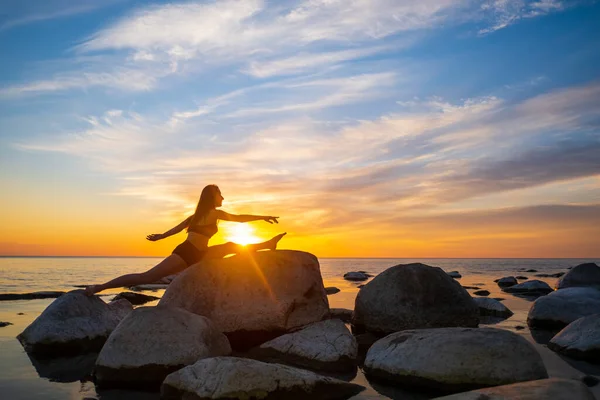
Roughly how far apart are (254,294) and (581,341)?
5418mm

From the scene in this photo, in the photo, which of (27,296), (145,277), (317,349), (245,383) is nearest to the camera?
(245,383)

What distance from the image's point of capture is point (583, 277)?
19.5 meters

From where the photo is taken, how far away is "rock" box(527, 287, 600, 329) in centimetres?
1058

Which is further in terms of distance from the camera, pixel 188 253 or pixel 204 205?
pixel 204 205

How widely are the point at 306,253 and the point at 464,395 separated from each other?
5564 mm

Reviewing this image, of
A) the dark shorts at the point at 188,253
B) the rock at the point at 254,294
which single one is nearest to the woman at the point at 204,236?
the dark shorts at the point at 188,253

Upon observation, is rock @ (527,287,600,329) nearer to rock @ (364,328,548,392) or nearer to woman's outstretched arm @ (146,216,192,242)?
rock @ (364,328,548,392)

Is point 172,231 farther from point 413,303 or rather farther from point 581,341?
point 581,341

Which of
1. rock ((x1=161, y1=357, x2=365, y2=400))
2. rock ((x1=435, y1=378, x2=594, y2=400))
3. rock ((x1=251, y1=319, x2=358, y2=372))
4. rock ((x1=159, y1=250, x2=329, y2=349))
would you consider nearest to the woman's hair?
rock ((x1=159, y1=250, x2=329, y2=349))

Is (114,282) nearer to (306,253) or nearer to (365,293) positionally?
(306,253)

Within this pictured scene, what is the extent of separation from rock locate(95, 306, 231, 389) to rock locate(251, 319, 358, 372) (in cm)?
101

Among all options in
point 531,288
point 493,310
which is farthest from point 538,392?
point 531,288

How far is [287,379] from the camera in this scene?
5695mm

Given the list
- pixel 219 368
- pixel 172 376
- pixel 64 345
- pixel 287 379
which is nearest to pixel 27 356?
pixel 64 345
